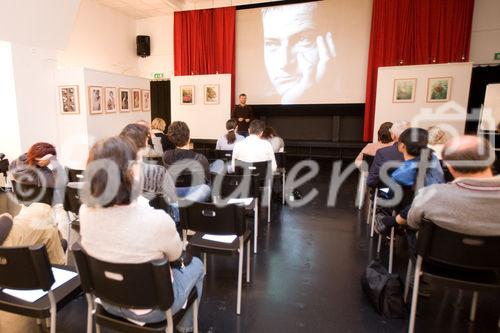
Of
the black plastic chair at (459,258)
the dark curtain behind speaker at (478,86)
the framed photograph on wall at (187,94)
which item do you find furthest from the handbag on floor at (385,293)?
the framed photograph on wall at (187,94)

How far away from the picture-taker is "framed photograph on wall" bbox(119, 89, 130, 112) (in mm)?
7492

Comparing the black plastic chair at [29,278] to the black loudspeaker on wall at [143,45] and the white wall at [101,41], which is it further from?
the black loudspeaker on wall at [143,45]

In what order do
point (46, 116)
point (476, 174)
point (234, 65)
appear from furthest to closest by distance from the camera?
point (234, 65) → point (46, 116) → point (476, 174)

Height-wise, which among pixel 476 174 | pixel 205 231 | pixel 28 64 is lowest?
pixel 205 231

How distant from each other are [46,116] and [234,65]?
4.78 m

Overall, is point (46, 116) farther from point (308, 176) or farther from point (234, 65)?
point (308, 176)

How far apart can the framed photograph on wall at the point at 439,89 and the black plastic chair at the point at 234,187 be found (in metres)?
5.51

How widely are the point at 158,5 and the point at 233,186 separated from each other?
761 cm

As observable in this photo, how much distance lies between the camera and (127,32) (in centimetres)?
930

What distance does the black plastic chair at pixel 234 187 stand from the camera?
2.92m

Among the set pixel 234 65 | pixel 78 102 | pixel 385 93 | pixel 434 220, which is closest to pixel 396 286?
pixel 434 220

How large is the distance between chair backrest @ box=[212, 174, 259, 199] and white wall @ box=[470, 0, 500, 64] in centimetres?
673

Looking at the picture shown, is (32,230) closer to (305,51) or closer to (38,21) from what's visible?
(38,21)

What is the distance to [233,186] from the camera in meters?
2.96
